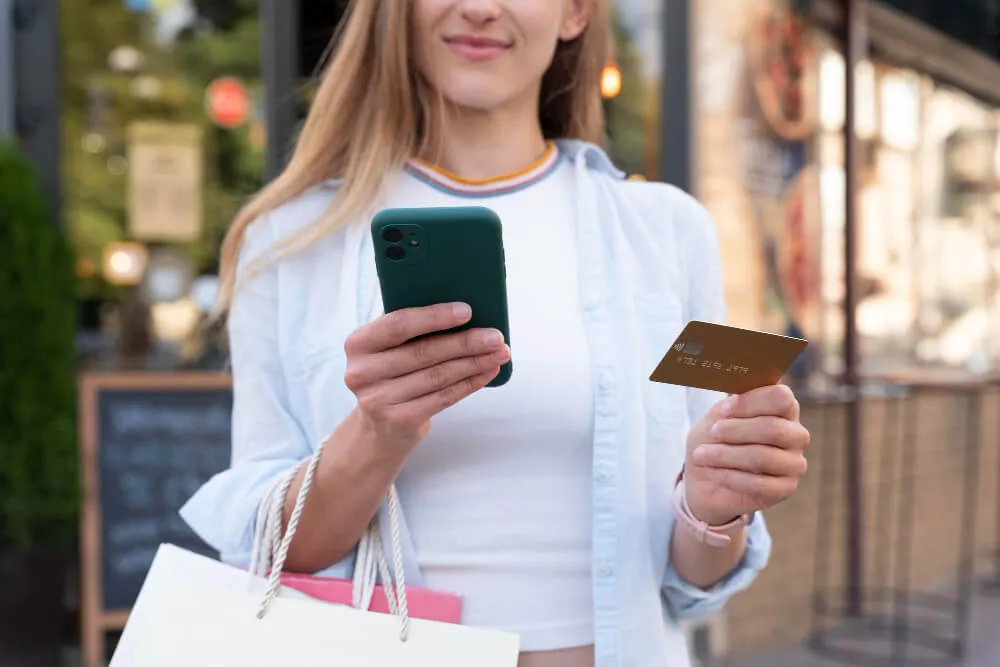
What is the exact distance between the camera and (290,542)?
1247mm

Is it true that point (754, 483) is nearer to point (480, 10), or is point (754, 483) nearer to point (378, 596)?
point (378, 596)

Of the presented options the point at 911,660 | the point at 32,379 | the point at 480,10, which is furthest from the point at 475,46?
the point at 911,660

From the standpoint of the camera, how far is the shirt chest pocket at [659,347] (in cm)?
141

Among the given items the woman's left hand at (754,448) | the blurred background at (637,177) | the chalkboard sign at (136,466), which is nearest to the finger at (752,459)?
the woman's left hand at (754,448)

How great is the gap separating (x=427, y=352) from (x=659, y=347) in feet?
1.49

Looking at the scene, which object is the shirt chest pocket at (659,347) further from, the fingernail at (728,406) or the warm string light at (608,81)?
the warm string light at (608,81)

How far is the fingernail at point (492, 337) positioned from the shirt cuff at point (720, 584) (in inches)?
20.4

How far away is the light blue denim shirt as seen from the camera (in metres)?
1.32

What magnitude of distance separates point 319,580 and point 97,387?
3.21 meters

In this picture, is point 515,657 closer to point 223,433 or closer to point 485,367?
point 485,367

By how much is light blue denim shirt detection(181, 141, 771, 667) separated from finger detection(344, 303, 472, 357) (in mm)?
269

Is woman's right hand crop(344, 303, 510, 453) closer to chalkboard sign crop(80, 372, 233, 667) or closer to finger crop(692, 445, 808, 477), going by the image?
finger crop(692, 445, 808, 477)

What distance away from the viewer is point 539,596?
1.33 m

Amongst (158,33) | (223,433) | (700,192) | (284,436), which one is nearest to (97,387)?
(223,433)
